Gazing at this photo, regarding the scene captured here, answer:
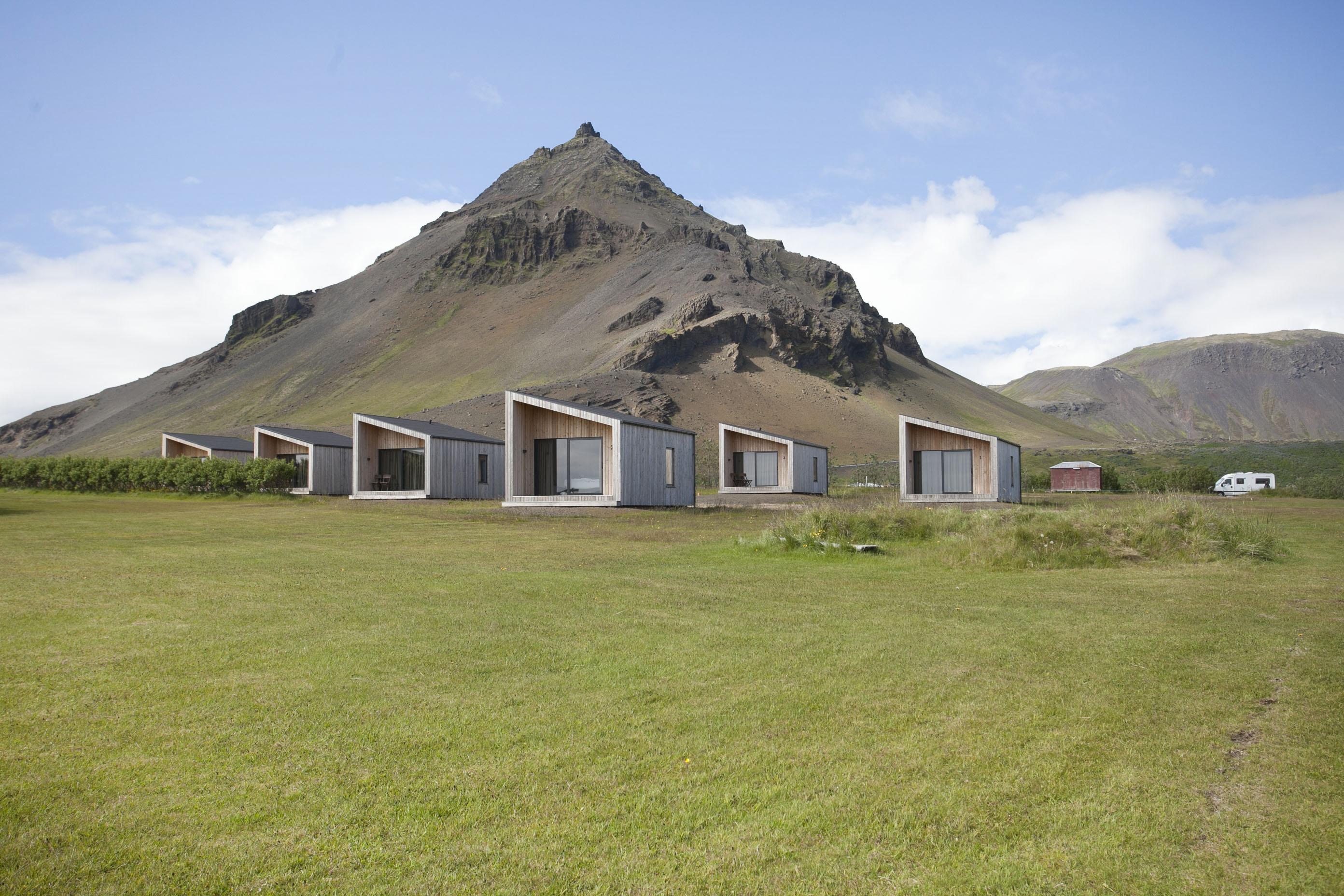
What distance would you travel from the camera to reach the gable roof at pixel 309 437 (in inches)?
1321

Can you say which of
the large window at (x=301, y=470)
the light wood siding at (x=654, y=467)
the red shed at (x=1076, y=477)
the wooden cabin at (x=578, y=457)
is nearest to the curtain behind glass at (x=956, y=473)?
the light wood siding at (x=654, y=467)

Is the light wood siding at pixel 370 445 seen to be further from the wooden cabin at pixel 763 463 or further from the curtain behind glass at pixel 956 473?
the curtain behind glass at pixel 956 473

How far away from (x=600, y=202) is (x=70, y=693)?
138 metres

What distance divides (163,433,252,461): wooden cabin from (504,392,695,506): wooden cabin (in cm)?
1758

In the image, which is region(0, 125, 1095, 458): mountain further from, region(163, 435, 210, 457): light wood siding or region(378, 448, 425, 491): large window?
region(378, 448, 425, 491): large window

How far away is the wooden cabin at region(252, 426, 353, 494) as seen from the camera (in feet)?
109

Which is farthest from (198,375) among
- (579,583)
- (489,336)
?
(579,583)

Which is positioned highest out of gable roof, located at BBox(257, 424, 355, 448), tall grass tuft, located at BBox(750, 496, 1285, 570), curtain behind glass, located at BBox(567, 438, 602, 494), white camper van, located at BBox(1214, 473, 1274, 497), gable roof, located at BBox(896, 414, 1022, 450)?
gable roof, located at BBox(257, 424, 355, 448)

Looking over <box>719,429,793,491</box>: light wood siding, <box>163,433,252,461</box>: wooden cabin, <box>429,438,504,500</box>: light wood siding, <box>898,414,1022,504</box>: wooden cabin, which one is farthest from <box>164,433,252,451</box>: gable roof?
<box>898,414,1022,504</box>: wooden cabin

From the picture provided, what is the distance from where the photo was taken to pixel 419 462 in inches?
1201

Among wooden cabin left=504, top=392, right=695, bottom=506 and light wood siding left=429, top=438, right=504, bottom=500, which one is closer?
wooden cabin left=504, top=392, right=695, bottom=506

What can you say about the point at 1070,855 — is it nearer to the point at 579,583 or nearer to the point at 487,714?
the point at 487,714

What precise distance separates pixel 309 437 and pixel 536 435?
1362cm

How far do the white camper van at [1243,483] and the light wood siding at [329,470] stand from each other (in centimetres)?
3665
